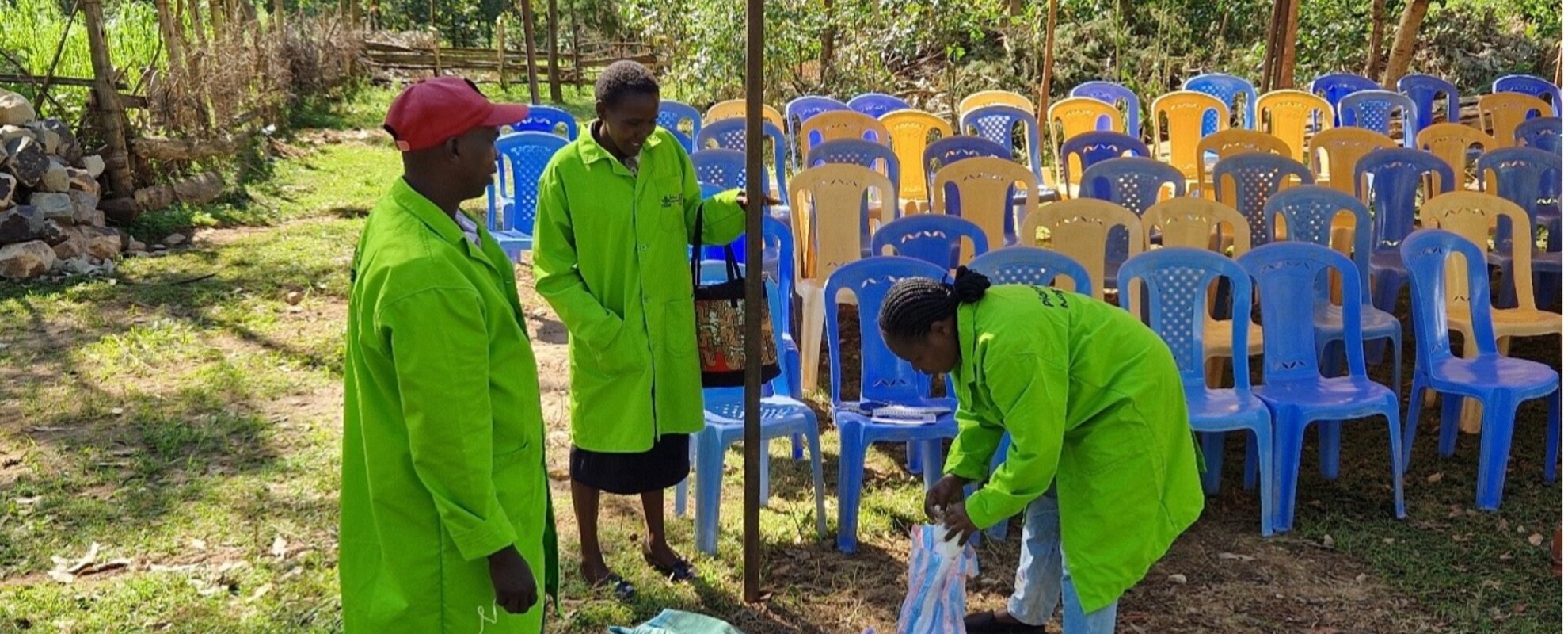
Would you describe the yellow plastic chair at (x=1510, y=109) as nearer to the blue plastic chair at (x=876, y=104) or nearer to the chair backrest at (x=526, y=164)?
the blue plastic chair at (x=876, y=104)

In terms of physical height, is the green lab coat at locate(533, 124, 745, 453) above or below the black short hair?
below

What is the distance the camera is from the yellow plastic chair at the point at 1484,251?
5.70 m

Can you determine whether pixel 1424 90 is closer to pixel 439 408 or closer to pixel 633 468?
pixel 633 468

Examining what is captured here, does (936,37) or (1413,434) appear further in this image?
(936,37)

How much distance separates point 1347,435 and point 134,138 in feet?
27.6

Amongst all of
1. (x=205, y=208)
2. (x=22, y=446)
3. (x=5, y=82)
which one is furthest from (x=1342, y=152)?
(x=5, y=82)

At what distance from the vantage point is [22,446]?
5.60m

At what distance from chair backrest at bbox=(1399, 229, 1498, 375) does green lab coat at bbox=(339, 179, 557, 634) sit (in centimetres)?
391

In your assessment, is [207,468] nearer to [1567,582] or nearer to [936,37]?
[1567,582]

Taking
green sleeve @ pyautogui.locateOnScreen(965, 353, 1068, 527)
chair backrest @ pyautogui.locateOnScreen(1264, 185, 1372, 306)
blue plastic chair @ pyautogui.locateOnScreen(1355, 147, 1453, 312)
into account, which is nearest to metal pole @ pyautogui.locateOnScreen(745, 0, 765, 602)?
green sleeve @ pyautogui.locateOnScreen(965, 353, 1068, 527)

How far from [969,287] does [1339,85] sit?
8.20 meters

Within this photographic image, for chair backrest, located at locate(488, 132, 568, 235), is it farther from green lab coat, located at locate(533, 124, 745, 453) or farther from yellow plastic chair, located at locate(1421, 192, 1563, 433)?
yellow plastic chair, located at locate(1421, 192, 1563, 433)

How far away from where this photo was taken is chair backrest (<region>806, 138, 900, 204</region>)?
724 cm

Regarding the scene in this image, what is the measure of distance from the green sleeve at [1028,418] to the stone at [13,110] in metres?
7.92
